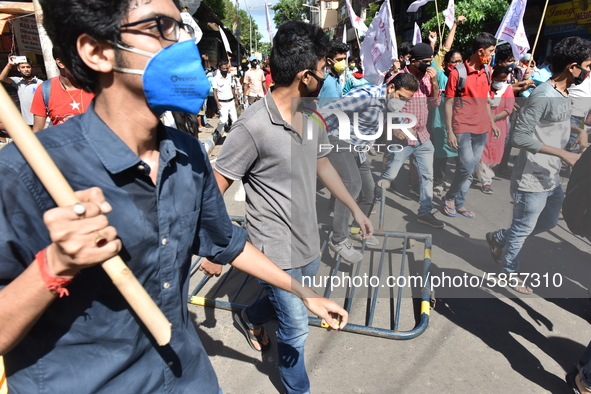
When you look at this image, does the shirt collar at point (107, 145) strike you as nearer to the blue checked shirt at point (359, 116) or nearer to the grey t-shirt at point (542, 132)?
the blue checked shirt at point (359, 116)

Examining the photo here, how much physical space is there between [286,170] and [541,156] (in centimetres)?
171

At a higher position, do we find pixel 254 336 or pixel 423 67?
pixel 423 67

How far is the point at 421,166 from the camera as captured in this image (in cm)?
279

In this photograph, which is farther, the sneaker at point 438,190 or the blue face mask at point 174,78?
the sneaker at point 438,190

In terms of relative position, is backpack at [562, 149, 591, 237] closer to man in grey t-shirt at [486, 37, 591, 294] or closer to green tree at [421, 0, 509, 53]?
man in grey t-shirt at [486, 37, 591, 294]

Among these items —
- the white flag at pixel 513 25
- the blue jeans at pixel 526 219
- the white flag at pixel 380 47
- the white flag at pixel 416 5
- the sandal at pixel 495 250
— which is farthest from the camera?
the white flag at pixel 416 5

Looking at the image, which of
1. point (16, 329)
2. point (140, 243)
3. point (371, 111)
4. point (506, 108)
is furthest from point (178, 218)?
point (506, 108)

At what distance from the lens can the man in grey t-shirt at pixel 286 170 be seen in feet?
6.75

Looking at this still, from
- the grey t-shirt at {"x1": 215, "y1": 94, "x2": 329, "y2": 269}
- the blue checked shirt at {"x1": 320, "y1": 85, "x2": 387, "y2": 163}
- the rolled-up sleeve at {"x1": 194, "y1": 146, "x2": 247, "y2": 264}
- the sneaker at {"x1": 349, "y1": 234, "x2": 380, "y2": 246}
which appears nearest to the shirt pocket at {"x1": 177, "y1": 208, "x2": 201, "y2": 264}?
the rolled-up sleeve at {"x1": 194, "y1": 146, "x2": 247, "y2": 264}

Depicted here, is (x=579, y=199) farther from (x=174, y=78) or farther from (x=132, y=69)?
(x=132, y=69)

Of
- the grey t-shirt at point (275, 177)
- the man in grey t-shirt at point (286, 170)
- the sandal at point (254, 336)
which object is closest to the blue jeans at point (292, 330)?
the man in grey t-shirt at point (286, 170)

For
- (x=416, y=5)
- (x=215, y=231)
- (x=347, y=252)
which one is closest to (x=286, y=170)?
(x=215, y=231)

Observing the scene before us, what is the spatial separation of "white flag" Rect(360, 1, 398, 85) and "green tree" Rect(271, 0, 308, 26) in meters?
66.5

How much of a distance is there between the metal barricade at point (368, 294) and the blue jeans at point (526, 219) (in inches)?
24.3
